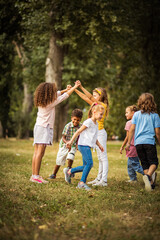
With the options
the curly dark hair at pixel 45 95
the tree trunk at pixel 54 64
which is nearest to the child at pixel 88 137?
the curly dark hair at pixel 45 95

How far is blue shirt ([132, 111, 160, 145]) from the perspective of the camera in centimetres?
570

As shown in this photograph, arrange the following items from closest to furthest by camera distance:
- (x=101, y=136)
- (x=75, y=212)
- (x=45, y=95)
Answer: (x=75, y=212) → (x=45, y=95) → (x=101, y=136)

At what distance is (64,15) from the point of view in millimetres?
15664

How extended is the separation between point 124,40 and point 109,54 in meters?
3.56

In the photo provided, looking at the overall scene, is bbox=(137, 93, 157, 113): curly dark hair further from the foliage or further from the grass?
the foliage

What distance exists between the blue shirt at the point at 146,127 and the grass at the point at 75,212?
3.02 feet

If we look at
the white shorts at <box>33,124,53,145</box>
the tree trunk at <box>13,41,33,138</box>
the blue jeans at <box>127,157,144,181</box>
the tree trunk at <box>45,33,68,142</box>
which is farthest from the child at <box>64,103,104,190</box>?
the tree trunk at <box>13,41,33,138</box>

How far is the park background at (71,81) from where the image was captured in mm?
3545

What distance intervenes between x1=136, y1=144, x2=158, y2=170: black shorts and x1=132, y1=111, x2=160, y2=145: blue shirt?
8 cm

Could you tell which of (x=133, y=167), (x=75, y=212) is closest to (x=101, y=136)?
(x=133, y=167)

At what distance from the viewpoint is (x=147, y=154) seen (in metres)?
5.73

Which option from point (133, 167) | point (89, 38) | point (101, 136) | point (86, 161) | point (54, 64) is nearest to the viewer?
point (86, 161)

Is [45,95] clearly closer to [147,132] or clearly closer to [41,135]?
[41,135]

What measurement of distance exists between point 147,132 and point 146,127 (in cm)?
10
